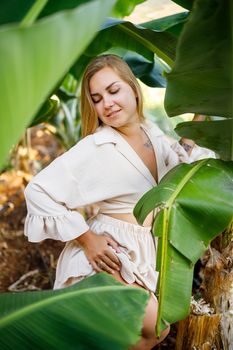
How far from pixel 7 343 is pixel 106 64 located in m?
0.74

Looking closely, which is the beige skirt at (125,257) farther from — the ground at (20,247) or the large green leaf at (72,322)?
the ground at (20,247)

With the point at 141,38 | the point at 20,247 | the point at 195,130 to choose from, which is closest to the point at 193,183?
the point at 195,130

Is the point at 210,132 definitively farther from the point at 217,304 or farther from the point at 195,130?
the point at 217,304

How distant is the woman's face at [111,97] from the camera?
4.30ft

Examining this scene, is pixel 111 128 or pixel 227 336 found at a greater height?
pixel 111 128

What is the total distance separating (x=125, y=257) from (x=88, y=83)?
1.44 feet

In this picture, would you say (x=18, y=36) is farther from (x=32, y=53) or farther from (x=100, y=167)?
(x=100, y=167)

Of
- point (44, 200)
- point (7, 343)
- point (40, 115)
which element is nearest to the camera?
point (7, 343)

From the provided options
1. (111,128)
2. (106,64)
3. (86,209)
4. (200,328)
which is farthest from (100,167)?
(86,209)

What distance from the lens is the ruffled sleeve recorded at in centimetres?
128

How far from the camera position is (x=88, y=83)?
1340mm

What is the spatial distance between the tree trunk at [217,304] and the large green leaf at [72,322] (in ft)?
1.58

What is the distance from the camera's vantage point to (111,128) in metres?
1.36

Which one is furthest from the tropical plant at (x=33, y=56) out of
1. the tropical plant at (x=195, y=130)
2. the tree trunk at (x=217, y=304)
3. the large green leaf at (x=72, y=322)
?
the tree trunk at (x=217, y=304)
